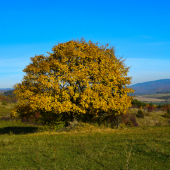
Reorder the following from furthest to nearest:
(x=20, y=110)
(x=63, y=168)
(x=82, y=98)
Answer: (x=20, y=110) < (x=82, y=98) < (x=63, y=168)

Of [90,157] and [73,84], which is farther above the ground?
[73,84]

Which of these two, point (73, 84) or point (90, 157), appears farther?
point (73, 84)

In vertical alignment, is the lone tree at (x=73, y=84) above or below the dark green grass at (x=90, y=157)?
above

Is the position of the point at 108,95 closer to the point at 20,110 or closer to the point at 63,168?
the point at 20,110

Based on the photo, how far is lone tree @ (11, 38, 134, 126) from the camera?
16297 millimetres

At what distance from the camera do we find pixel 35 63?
756 inches

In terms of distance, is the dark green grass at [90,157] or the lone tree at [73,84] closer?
the dark green grass at [90,157]

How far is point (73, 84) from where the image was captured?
17359mm

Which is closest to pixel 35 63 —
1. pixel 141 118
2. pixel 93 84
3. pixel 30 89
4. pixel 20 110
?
pixel 30 89

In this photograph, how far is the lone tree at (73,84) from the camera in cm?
1630

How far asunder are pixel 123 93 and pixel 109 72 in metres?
2.92

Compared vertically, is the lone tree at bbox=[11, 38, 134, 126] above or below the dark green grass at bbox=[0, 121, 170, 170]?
above

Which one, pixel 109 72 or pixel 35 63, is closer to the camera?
pixel 109 72

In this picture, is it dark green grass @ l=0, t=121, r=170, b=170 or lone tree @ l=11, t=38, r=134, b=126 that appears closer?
dark green grass @ l=0, t=121, r=170, b=170
